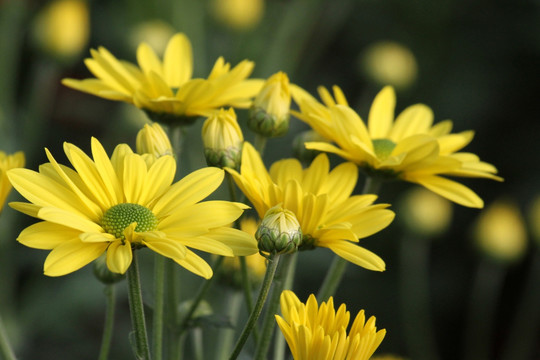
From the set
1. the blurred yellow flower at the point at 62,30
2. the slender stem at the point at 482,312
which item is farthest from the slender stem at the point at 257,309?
the slender stem at the point at 482,312

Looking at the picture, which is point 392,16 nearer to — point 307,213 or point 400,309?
point 400,309

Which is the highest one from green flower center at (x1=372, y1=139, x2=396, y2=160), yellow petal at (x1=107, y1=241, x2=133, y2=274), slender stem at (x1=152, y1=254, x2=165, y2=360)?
green flower center at (x1=372, y1=139, x2=396, y2=160)

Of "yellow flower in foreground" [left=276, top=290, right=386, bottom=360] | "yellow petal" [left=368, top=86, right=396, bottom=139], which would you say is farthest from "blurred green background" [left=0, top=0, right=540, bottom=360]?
"yellow flower in foreground" [left=276, top=290, right=386, bottom=360]

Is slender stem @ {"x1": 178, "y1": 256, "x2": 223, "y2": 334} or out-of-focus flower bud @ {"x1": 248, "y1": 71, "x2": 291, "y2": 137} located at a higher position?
out-of-focus flower bud @ {"x1": 248, "y1": 71, "x2": 291, "y2": 137}

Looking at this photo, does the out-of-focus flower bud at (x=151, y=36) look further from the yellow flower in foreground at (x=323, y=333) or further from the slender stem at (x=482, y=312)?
the yellow flower in foreground at (x=323, y=333)

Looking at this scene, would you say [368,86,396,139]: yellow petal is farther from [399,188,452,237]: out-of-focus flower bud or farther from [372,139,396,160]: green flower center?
[399,188,452,237]: out-of-focus flower bud

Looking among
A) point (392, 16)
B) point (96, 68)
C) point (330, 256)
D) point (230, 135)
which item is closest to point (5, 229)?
point (330, 256)
